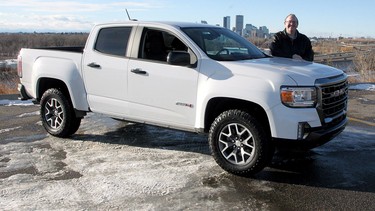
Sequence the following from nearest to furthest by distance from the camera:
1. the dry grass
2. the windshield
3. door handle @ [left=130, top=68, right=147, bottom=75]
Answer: the windshield, door handle @ [left=130, top=68, right=147, bottom=75], the dry grass

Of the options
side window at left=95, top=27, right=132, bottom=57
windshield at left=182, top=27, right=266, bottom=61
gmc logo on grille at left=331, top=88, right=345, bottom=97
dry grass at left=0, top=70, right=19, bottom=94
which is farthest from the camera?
dry grass at left=0, top=70, right=19, bottom=94

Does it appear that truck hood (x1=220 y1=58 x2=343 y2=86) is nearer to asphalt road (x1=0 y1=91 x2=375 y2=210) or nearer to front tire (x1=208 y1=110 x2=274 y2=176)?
front tire (x1=208 y1=110 x2=274 y2=176)

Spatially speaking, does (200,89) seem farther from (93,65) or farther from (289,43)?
(289,43)

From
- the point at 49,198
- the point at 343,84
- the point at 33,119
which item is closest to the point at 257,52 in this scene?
the point at 343,84

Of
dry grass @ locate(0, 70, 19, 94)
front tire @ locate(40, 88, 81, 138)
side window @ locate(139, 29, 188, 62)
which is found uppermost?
side window @ locate(139, 29, 188, 62)

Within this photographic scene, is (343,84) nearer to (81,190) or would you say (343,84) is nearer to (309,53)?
(309,53)

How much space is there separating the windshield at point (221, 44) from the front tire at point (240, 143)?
0.86 m

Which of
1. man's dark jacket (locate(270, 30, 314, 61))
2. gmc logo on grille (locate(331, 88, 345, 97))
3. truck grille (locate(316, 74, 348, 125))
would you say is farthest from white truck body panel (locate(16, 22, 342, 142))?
man's dark jacket (locate(270, 30, 314, 61))

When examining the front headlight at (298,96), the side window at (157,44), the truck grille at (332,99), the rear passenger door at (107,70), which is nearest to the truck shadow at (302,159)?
the truck grille at (332,99)

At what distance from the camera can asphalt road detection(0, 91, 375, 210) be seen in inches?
165

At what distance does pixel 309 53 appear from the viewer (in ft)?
25.0

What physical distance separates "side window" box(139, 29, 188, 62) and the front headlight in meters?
1.70

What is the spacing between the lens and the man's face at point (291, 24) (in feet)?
23.8

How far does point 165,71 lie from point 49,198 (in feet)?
7.07
